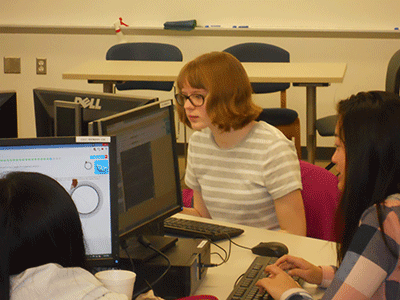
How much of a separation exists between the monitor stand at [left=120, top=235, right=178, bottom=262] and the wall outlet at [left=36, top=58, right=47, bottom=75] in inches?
157

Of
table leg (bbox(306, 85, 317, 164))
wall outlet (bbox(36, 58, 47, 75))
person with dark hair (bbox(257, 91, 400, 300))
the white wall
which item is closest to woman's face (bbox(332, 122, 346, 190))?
person with dark hair (bbox(257, 91, 400, 300))

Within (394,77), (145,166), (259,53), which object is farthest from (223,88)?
(259,53)

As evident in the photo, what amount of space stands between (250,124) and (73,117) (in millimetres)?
644

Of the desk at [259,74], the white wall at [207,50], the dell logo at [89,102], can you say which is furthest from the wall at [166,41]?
the dell logo at [89,102]

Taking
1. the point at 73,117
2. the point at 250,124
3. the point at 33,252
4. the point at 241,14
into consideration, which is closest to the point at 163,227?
the point at 73,117

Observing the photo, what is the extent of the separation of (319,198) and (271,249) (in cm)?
41

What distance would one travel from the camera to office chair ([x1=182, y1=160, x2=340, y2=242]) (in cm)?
177

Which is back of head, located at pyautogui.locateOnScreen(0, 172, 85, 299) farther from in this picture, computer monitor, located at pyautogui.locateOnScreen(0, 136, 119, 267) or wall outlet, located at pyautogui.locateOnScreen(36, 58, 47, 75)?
wall outlet, located at pyautogui.locateOnScreen(36, 58, 47, 75)

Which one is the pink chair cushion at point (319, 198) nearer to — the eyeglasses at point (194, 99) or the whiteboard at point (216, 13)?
the eyeglasses at point (194, 99)

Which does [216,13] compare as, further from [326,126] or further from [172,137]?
[172,137]

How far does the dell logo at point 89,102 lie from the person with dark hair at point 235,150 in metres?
0.40

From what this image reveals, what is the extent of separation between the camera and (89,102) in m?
1.53

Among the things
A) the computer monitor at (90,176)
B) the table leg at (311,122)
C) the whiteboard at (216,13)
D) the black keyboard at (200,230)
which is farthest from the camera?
the whiteboard at (216,13)

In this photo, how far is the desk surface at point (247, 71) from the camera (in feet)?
10.7
